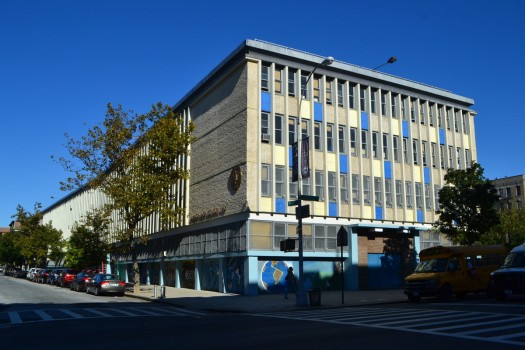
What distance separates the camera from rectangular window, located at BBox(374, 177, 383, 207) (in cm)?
3738

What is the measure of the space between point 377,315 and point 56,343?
33.7 ft

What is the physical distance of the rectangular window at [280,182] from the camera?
32.8 m

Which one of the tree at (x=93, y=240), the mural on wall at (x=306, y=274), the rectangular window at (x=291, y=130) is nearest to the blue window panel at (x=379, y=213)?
the mural on wall at (x=306, y=274)

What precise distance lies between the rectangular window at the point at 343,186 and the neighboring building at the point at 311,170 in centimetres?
8

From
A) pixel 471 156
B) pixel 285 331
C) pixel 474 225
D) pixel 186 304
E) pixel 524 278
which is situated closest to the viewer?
pixel 285 331

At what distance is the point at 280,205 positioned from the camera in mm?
32625

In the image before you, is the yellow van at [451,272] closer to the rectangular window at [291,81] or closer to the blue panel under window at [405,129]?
the rectangular window at [291,81]

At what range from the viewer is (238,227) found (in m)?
32.1

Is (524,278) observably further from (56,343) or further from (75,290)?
(75,290)

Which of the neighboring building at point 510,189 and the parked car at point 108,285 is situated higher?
the neighboring building at point 510,189

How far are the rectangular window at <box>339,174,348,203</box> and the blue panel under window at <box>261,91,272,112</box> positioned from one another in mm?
7364

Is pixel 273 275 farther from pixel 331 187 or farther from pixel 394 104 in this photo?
pixel 394 104

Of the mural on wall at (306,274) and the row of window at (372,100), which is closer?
the mural on wall at (306,274)

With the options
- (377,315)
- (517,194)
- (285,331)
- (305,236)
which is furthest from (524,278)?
(517,194)
